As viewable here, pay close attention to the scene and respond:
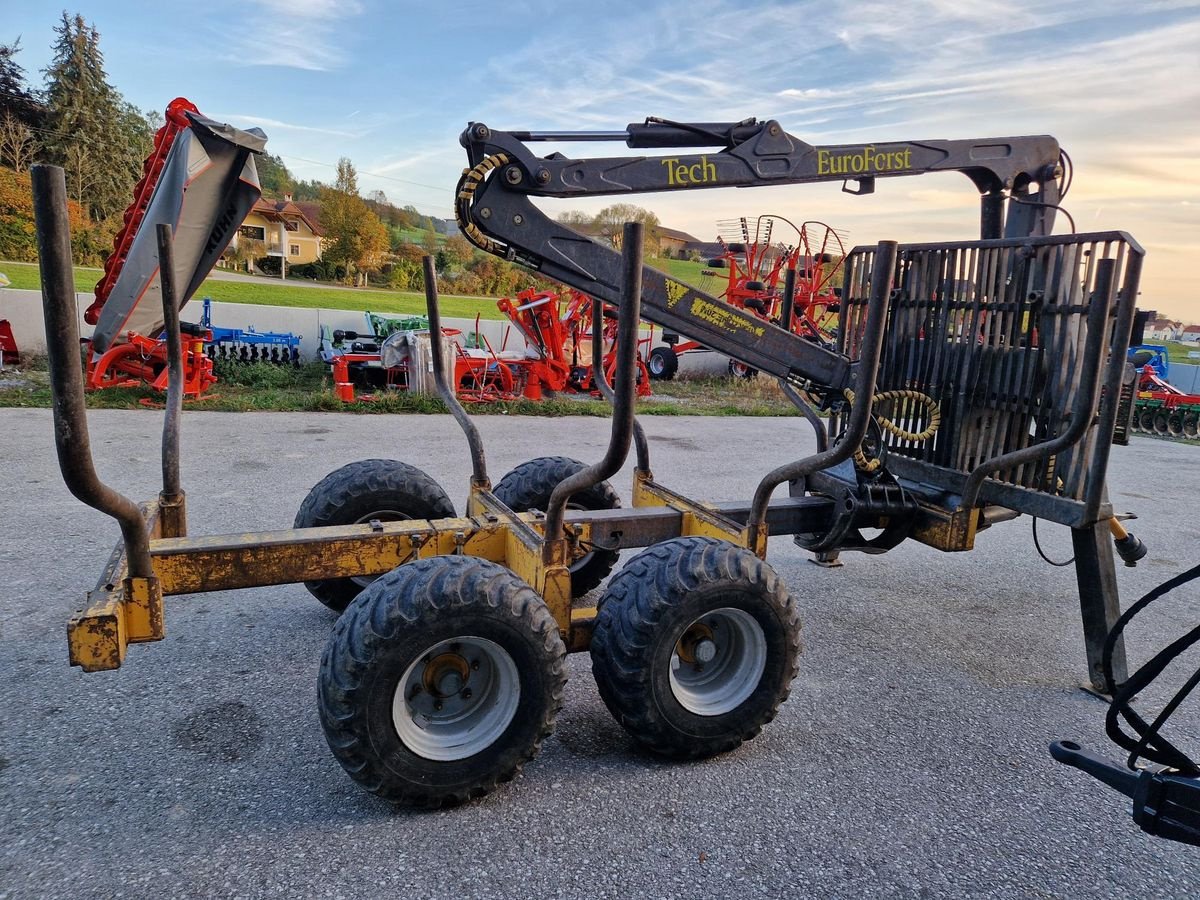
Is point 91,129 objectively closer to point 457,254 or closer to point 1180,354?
point 457,254

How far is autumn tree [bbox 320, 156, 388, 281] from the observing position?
43812mm

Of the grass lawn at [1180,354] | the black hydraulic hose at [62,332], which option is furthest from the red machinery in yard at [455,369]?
the grass lawn at [1180,354]

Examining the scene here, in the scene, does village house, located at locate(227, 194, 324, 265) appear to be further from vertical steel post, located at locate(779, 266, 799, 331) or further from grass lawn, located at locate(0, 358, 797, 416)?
vertical steel post, located at locate(779, 266, 799, 331)

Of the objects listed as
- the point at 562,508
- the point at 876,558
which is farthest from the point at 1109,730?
the point at 876,558

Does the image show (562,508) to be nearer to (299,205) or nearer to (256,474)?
(256,474)

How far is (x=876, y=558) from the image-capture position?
20.4 ft

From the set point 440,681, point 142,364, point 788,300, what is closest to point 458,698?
point 440,681

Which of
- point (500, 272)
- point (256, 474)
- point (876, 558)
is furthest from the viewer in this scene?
point (500, 272)

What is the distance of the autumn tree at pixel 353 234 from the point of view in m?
43.8

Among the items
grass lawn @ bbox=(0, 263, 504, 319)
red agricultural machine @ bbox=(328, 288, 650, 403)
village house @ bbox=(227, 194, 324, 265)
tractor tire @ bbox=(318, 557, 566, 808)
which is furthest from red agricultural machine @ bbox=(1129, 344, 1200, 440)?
village house @ bbox=(227, 194, 324, 265)

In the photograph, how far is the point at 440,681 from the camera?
298cm

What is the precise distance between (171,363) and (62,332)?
1355mm

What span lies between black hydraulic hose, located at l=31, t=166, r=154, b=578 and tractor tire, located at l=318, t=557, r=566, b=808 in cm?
90

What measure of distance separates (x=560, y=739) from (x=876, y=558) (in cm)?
362
